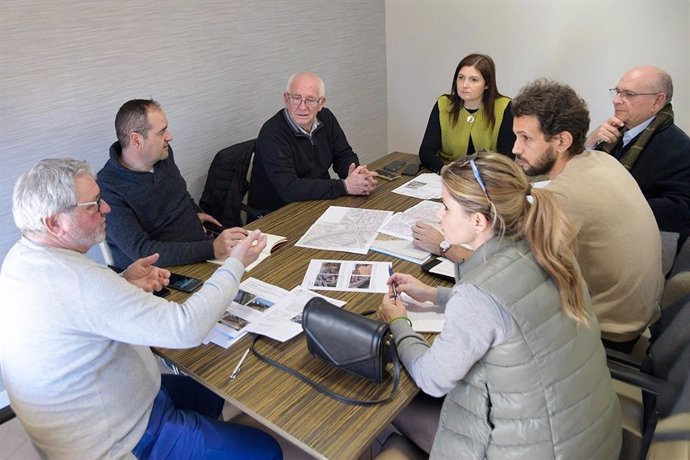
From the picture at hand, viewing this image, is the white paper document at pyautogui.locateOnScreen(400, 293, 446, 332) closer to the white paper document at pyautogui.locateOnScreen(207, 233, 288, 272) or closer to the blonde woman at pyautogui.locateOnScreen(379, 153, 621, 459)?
the blonde woman at pyautogui.locateOnScreen(379, 153, 621, 459)

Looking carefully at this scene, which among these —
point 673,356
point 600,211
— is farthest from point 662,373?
point 600,211

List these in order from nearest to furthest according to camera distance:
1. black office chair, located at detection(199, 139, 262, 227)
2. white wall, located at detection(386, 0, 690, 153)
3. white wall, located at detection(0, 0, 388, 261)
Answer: white wall, located at detection(0, 0, 388, 261) < black office chair, located at detection(199, 139, 262, 227) < white wall, located at detection(386, 0, 690, 153)

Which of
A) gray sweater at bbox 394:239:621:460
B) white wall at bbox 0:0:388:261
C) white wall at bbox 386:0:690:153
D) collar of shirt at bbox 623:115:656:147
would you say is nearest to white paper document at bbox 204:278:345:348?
gray sweater at bbox 394:239:621:460

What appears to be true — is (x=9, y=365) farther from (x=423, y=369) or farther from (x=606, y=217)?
(x=606, y=217)

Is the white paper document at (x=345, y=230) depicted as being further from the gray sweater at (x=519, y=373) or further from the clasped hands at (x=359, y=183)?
the gray sweater at (x=519, y=373)

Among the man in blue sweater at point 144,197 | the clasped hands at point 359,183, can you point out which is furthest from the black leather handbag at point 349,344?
the clasped hands at point 359,183

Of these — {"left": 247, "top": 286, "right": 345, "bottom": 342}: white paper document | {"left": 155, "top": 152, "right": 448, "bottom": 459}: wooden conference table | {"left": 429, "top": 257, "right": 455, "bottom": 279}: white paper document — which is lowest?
{"left": 155, "top": 152, "right": 448, "bottom": 459}: wooden conference table

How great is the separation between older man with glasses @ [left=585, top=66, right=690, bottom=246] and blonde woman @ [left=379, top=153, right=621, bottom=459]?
126cm

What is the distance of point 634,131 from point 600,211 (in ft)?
3.31

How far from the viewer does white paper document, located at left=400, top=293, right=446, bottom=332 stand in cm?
137

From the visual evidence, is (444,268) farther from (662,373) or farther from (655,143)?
(655,143)

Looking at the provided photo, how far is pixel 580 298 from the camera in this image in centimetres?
109

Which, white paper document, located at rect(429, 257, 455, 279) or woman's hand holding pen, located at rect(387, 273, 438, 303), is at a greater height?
woman's hand holding pen, located at rect(387, 273, 438, 303)

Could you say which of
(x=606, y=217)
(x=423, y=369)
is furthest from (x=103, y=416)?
(x=606, y=217)
